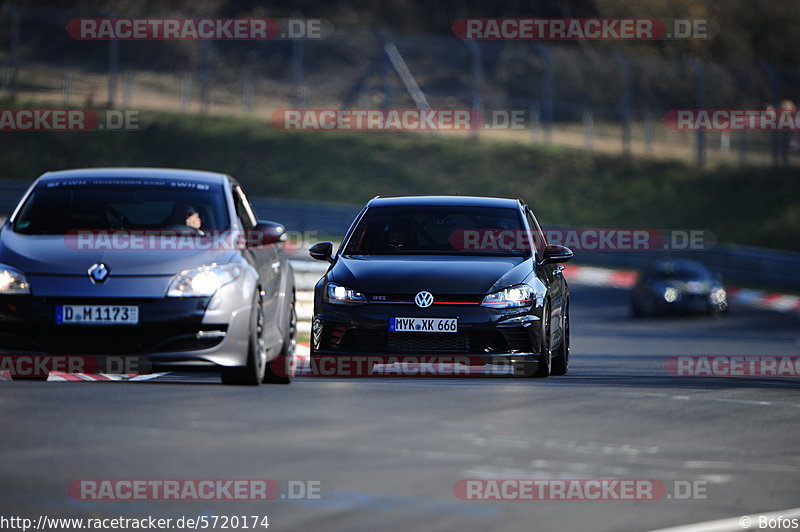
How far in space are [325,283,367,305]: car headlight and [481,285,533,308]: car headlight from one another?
3.39 feet

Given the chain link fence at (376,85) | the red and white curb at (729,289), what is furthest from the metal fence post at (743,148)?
the red and white curb at (729,289)

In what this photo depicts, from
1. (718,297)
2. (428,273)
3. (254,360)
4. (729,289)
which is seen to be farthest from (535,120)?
(254,360)

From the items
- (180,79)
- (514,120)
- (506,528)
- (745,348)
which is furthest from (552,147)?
(506,528)

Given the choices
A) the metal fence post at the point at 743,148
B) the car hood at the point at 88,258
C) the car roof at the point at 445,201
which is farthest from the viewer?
the metal fence post at the point at 743,148

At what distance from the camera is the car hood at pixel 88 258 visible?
11453mm

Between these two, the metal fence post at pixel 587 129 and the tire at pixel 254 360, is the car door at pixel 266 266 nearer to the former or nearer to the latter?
the tire at pixel 254 360

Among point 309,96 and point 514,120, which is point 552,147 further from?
point 309,96

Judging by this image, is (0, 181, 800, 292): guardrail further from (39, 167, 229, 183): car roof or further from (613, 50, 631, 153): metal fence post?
(39, 167, 229, 183): car roof

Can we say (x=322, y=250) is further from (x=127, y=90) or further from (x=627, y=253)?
(x=127, y=90)

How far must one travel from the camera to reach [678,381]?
64.0 ft

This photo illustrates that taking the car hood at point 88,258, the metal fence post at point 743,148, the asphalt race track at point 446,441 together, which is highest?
the metal fence post at point 743,148

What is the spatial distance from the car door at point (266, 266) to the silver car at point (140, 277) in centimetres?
2

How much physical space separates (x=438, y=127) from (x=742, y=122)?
34.4ft

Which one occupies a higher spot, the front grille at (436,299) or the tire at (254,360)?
the front grille at (436,299)
